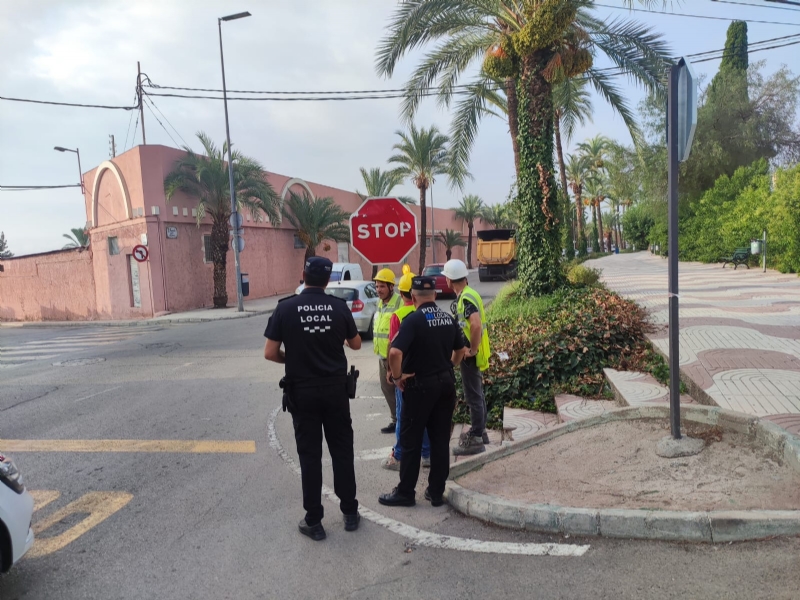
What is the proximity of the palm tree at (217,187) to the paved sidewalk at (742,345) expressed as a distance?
17.2 meters

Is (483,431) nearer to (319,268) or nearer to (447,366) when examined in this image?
(447,366)

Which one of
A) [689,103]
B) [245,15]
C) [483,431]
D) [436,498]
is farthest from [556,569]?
[245,15]

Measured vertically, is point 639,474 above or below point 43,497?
above

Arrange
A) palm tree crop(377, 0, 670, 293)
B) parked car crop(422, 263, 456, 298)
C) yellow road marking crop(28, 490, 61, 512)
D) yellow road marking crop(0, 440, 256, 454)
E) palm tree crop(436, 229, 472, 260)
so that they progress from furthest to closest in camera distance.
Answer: palm tree crop(436, 229, 472, 260) → parked car crop(422, 263, 456, 298) → palm tree crop(377, 0, 670, 293) → yellow road marking crop(0, 440, 256, 454) → yellow road marking crop(28, 490, 61, 512)

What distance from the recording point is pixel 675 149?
4.64 meters

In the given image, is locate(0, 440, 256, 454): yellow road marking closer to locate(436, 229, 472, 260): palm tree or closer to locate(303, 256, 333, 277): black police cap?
locate(303, 256, 333, 277): black police cap

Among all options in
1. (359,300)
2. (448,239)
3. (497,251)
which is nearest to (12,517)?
(359,300)

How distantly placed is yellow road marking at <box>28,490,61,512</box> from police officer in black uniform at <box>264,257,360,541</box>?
2287 millimetres

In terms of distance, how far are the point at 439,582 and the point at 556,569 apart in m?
0.69

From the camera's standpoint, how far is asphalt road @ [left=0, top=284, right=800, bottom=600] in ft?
11.0

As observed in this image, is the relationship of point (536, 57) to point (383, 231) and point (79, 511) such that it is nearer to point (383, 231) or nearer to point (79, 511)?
point (383, 231)

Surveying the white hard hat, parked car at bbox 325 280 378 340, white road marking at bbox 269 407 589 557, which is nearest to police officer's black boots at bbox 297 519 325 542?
white road marking at bbox 269 407 589 557

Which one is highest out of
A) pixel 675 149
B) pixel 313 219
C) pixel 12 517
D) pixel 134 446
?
pixel 313 219

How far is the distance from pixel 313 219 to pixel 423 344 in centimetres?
2878
